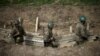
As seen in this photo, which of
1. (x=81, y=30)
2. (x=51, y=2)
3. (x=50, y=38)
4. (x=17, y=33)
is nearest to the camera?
(x=81, y=30)

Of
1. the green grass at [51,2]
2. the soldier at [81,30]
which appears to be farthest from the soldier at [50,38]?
the green grass at [51,2]

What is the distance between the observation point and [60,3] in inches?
571

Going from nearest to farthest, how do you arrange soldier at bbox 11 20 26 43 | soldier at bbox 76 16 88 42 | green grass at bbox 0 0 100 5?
soldier at bbox 76 16 88 42, soldier at bbox 11 20 26 43, green grass at bbox 0 0 100 5

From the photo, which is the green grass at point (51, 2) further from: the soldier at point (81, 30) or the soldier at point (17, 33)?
the soldier at point (17, 33)

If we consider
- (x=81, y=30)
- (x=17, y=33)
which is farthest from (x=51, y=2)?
(x=81, y=30)

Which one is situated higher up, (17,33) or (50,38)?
(17,33)

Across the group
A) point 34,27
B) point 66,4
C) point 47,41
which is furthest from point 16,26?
point 66,4

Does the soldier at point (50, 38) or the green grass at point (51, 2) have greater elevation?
the green grass at point (51, 2)

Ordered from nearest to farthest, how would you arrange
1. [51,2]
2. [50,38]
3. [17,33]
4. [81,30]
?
[81,30]
[50,38]
[17,33]
[51,2]

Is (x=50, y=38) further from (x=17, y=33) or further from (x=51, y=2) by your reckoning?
(x=51, y=2)

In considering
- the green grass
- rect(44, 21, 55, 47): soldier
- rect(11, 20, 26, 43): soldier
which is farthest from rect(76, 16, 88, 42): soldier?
the green grass

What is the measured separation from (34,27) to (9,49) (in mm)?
3383

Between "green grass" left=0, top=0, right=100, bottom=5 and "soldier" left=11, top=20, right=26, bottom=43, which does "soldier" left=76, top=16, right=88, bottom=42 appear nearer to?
"soldier" left=11, top=20, right=26, bottom=43

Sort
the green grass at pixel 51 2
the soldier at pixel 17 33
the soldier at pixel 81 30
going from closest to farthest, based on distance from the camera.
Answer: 1. the soldier at pixel 81 30
2. the soldier at pixel 17 33
3. the green grass at pixel 51 2
